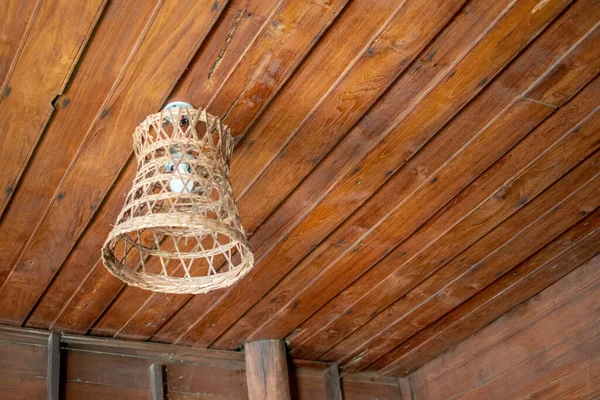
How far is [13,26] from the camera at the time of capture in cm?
175

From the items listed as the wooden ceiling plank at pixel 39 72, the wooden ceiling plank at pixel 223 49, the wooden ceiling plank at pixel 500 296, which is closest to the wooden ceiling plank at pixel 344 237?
the wooden ceiling plank at pixel 500 296

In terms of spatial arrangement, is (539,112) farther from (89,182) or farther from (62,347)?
(62,347)

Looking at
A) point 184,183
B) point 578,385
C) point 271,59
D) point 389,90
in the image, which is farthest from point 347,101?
point 578,385

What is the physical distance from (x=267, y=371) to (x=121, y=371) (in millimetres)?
601

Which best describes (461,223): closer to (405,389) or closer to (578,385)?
(578,385)

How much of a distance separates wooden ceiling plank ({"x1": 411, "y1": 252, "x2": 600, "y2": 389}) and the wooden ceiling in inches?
2.5

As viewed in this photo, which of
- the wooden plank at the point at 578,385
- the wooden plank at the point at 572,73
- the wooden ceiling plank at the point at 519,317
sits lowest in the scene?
the wooden plank at the point at 578,385

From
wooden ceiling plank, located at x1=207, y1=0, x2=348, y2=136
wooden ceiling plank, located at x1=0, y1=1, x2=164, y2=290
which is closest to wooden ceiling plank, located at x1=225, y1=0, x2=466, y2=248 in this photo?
wooden ceiling plank, located at x1=207, y1=0, x2=348, y2=136

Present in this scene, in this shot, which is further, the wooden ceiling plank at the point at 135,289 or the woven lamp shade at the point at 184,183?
the wooden ceiling plank at the point at 135,289

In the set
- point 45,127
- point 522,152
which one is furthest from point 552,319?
point 45,127

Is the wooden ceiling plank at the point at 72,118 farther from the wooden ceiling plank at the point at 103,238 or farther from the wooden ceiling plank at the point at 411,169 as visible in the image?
the wooden ceiling plank at the point at 411,169

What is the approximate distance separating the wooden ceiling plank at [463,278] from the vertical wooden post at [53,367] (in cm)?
121

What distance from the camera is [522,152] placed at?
2.43 meters

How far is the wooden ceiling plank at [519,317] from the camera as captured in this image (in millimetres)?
3152
